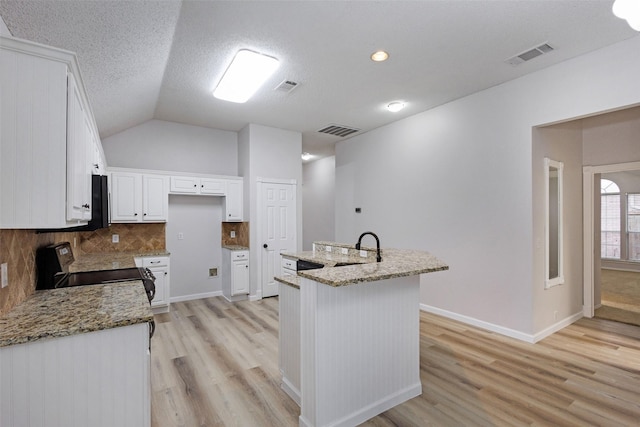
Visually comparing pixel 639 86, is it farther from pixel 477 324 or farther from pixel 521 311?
pixel 477 324

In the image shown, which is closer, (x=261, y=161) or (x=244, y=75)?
(x=244, y=75)

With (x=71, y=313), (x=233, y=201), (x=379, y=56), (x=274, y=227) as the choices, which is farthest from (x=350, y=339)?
(x=233, y=201)

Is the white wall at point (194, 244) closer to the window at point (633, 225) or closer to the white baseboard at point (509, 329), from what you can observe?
the white baseboard at point (509, 329)

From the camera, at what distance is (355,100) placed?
426cm

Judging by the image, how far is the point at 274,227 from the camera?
552cm

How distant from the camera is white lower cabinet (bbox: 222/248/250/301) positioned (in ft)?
16.8

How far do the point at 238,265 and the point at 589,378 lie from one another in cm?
447

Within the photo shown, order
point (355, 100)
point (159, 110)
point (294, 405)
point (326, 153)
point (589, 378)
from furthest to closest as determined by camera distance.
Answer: point (326, 153) → point (159, 110) → point (355, 100) → point (589, 378) → point (294, 405)

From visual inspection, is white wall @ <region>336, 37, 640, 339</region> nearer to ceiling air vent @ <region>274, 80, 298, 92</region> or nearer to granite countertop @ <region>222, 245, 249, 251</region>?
ceiling air vent @ <region>274, 80, 298, 92</region>

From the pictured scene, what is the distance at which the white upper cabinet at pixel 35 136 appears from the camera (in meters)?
1.35

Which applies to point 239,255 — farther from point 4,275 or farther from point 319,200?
point 319,200

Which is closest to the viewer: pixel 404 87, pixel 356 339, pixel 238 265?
pixel 356 339

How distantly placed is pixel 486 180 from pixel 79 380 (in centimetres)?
418

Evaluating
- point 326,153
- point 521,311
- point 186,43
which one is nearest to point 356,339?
point 521,311
